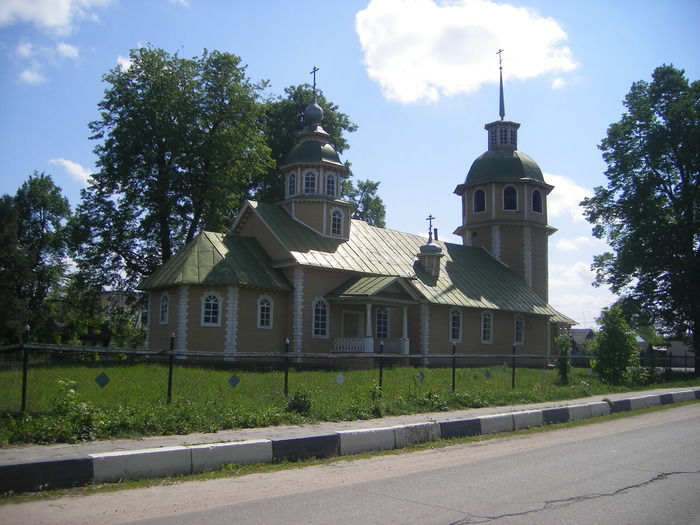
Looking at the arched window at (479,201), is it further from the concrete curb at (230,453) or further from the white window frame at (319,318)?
the concrete curb at (230,453)

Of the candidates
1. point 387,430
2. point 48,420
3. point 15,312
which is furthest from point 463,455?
point 15,312

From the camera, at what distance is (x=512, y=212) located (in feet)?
123

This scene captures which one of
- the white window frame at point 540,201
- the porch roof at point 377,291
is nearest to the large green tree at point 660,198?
the white window frame at point 540,201

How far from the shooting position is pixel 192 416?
9.91 metres

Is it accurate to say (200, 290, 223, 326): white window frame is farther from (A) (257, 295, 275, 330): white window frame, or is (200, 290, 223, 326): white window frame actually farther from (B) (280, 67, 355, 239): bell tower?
(B) (280, 67, 355, 239): bell tower

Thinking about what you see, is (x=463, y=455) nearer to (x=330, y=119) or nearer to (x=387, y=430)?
(x=387, y=430)

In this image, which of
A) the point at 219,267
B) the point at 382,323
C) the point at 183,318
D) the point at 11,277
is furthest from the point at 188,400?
the point at 11,277

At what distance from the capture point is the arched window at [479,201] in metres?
38.5

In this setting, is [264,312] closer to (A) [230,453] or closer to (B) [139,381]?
(B) [139,381]

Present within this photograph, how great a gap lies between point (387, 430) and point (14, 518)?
5.83m

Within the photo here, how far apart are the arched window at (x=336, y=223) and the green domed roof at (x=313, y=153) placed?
2500 mm

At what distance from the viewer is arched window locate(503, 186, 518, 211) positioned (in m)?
37.7

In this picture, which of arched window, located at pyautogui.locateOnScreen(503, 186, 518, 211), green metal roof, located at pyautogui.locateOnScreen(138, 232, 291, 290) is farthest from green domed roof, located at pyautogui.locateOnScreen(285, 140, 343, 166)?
arched window, located at pyautogui.locateOnScreen(503, 186, 518, 211)

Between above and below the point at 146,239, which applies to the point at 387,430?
below
